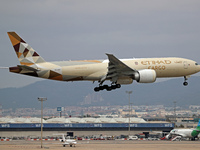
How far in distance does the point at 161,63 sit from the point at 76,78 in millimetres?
16212

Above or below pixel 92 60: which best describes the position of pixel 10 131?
below

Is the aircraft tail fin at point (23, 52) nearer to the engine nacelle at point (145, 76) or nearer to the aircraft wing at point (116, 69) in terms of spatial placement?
the aircraft wing at point (116, 69)

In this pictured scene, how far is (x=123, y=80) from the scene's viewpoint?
3263 inches

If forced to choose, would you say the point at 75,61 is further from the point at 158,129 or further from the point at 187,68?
the point at 158,129

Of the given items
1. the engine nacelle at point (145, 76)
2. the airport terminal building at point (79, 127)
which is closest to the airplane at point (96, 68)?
the engine nacelle at point (145, 76)

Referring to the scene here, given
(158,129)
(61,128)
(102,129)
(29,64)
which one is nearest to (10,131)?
(61,128)

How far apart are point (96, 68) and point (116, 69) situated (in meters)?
3.87

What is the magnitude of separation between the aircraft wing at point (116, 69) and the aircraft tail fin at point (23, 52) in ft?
41.7

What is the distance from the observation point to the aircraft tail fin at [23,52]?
83000 millimetres

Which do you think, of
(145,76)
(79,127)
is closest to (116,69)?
(145,76)

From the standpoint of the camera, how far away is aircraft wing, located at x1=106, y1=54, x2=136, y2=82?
79.7 metres

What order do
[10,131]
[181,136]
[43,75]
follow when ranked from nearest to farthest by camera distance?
[43,75]
[181,136]
[10,131]

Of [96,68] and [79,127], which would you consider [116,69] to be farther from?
→ [79,127]

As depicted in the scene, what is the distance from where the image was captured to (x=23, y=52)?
8338cm
